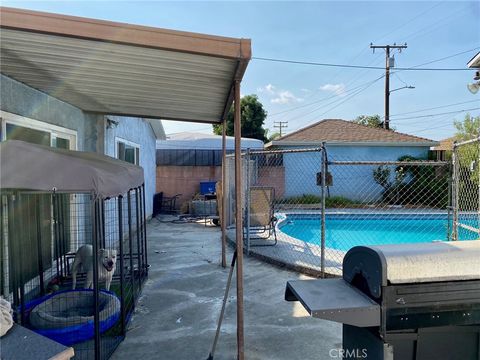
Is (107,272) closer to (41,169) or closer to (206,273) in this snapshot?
(206,273)

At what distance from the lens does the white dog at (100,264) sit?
14.0 feet

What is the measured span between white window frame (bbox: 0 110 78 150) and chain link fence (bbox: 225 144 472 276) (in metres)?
3.17

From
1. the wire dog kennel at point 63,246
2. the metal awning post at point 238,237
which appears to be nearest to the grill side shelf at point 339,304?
the metal awning post at point 238,237

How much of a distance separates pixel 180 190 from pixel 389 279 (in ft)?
45.3

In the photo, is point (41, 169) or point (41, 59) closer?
point (41, 169)

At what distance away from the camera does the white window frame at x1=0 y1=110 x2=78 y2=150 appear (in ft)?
12.3

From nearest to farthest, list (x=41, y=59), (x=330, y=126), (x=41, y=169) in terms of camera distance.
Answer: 1. (x=41, y=169)
2. (x=41, y=59)
3. (x=330, y=126)

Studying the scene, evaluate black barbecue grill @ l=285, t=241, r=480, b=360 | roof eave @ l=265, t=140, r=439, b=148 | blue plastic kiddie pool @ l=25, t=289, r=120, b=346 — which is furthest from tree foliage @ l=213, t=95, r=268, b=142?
black barbecue grill @ l=285, t=241, r=480, b=360

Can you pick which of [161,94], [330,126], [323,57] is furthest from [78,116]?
[323,57]

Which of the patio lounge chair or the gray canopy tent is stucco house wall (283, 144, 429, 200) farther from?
the gray canopy tent

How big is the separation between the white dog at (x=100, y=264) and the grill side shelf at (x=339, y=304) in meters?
3.00

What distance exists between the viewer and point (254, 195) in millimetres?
7828

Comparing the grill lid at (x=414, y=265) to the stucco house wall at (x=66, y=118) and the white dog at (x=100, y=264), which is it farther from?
the stucco house wall at (x=66, y=118)

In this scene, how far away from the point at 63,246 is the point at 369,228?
9423 mm
